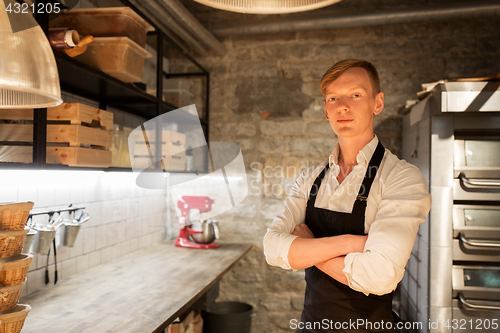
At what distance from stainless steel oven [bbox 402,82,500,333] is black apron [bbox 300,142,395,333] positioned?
1138 mm

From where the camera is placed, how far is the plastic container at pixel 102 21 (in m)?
1.92

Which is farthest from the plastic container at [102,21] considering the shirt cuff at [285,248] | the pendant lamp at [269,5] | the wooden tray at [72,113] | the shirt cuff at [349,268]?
the shirt cuff at [349,268]

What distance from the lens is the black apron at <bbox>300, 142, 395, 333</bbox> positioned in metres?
1.41

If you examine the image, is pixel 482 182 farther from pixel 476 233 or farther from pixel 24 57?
pixel 24 57

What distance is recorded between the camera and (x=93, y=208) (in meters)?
2.41

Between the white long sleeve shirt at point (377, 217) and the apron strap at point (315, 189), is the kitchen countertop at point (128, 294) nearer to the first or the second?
the white long sleeve shirt at point (377, 217)

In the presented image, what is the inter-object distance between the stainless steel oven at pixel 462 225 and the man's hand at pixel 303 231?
4.17ft

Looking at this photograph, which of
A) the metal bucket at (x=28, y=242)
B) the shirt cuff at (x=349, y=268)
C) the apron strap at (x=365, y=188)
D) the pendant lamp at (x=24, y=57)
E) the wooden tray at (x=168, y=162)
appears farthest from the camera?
the wooden tray at (x=168, y=162)

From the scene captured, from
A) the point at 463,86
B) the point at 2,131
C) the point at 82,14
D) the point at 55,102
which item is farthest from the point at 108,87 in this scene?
the point at 463,86

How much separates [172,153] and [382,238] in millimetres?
1827

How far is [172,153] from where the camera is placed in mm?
2707

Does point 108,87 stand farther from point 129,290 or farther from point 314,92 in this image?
point 314,92

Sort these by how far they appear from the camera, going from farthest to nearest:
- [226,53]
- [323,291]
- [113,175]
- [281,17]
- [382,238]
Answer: [226,53], [281,17], [113,175], [323,291], [382,238]

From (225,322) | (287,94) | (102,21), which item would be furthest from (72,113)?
(287,94)
